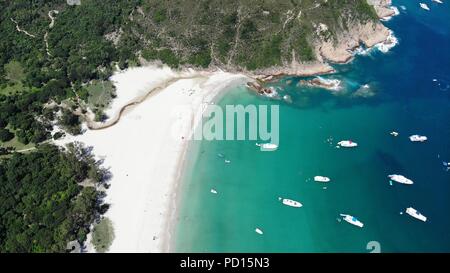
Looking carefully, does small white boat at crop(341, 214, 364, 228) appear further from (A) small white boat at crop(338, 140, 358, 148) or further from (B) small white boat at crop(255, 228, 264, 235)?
(A) small white boat at crop(338, 140, 358, 148)

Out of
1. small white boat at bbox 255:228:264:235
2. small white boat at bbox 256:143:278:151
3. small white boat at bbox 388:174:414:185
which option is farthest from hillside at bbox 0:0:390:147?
small white boat at bbox 255:228:264:235

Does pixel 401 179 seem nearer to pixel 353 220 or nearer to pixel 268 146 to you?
pixel 353 220

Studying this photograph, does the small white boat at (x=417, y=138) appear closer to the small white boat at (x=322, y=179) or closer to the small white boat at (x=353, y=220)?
the small white boat at (x=322, y=179)

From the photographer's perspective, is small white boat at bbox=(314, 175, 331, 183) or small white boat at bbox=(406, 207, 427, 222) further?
small white boat at bbox=(314, 175, 331, 183)

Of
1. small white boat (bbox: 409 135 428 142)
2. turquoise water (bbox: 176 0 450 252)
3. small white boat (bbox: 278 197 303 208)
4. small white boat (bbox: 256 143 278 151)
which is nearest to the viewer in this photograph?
turquoise water (bbox: 176 0 450 252)

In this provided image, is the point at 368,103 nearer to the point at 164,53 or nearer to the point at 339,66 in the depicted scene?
the point at 339,66

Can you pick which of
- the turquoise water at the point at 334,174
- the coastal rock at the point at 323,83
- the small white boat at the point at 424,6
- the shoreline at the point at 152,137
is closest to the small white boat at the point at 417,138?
the turquoise water at the point at 334,174
